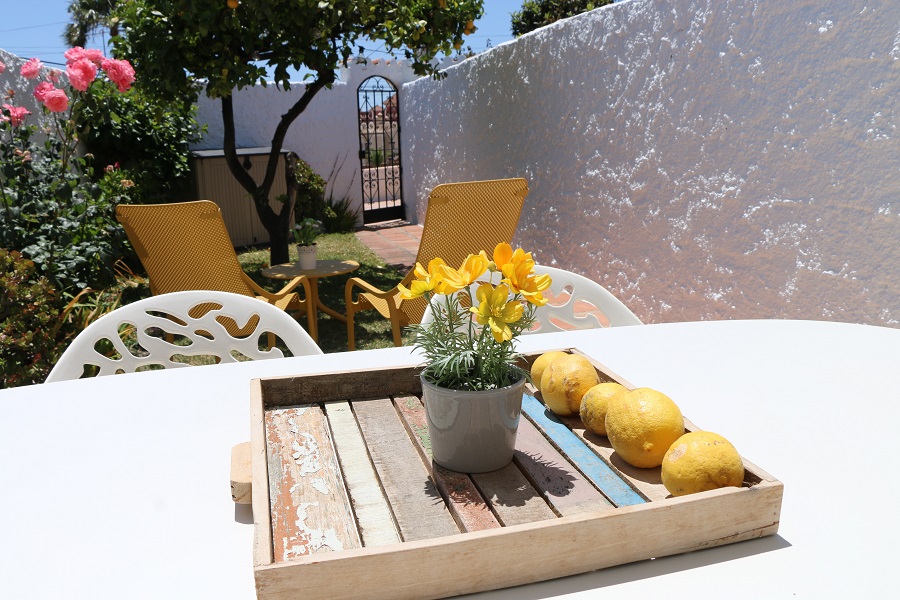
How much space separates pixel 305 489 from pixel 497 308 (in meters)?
0.31

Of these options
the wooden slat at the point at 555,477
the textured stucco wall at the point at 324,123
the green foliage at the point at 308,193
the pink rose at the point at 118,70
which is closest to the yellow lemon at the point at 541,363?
the wooden slat at the point at 555,477

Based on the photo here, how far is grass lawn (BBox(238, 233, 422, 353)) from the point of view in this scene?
453 centimetres

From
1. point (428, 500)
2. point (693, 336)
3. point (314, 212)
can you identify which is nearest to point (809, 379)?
point (693, 336)

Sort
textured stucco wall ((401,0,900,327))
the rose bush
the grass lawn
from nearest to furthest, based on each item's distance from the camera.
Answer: textured stucco wall ((401,0,900,327)), the rose bush, the grass lawn

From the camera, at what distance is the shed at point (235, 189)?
300 inches

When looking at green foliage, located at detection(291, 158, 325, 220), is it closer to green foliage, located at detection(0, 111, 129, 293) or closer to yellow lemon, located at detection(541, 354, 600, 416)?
green foliage, located at detection(0, 111, 129, 293)

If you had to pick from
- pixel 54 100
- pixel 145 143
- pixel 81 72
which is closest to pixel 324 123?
pixel 145 143

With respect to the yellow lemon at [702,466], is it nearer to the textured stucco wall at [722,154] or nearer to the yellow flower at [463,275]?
the yellow flower at [463,275]

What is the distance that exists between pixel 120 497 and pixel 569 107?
14.4ft

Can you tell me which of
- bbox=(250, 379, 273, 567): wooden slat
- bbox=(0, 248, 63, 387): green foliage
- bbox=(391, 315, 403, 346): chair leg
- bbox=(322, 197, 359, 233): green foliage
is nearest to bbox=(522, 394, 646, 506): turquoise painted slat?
bbox=(250, 379, 273, 567): wooden slat

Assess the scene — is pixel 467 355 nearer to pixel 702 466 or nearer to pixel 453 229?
pixel 702 466

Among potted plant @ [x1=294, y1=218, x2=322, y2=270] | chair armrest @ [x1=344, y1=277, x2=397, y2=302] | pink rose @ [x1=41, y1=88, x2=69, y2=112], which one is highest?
pink rose @ [x1=41, y1=88, x2=69, y2=112]

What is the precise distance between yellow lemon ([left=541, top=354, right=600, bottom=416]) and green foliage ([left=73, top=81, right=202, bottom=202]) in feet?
18.5

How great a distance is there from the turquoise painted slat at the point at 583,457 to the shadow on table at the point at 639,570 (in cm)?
9
